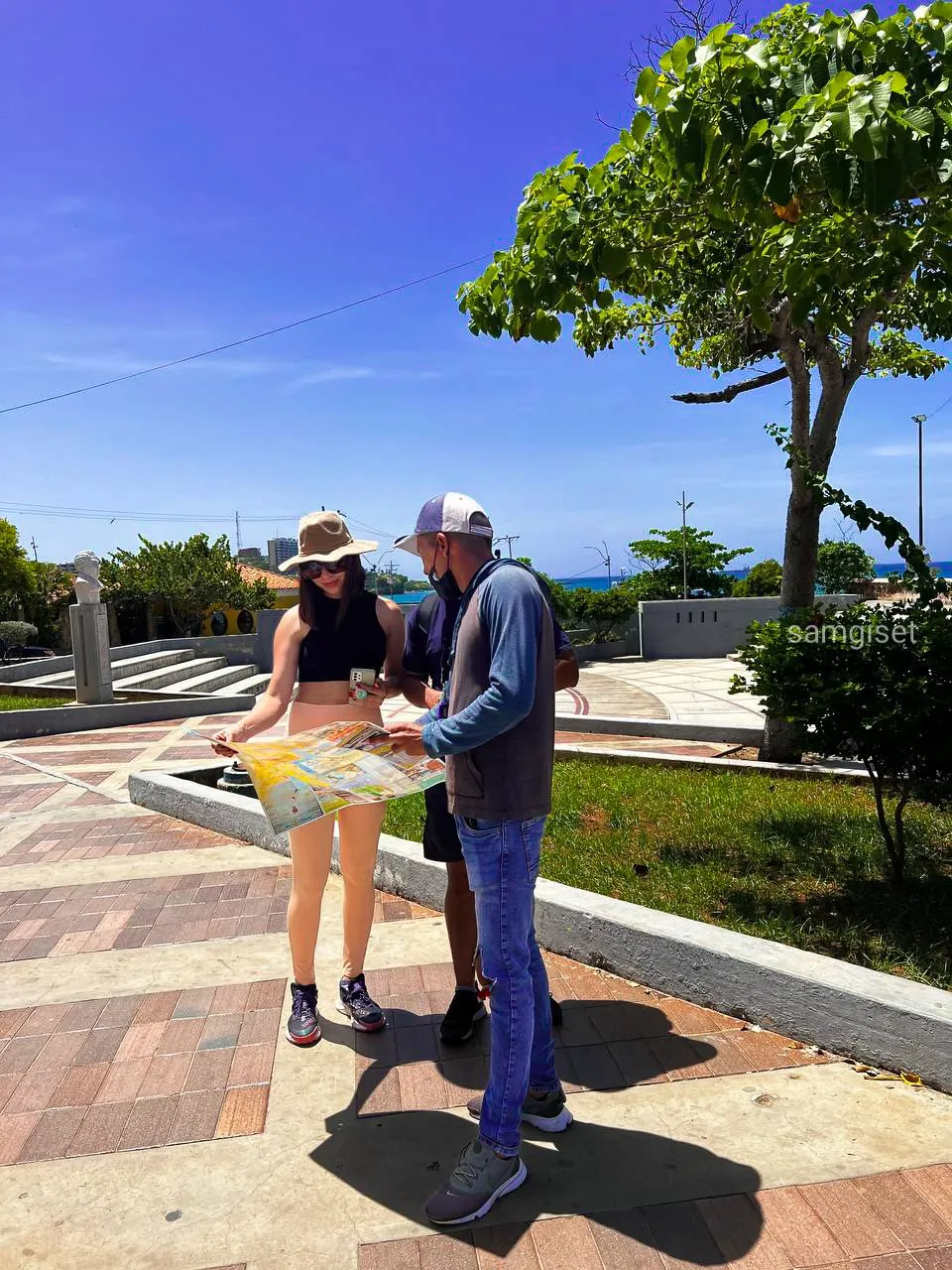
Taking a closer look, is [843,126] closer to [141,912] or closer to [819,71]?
[819,71]

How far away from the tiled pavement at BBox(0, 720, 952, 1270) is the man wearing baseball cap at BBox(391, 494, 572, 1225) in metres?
0.15

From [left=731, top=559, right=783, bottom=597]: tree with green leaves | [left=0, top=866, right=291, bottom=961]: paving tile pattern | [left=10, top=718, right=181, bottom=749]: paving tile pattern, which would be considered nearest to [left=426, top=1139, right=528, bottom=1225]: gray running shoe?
[left=0, top=866, right=291, bottom=961]: paving tile pattern

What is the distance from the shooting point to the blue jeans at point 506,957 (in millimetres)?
2311

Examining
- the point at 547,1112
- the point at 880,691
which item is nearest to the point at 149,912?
the point at 547,1112

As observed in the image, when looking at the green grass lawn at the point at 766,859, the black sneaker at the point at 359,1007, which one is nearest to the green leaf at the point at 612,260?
the green grass lawn at the point at 766,859

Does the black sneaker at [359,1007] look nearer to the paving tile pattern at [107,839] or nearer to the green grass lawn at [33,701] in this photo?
the paving tile pattern at [107,839]

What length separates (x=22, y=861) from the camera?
18.4ft

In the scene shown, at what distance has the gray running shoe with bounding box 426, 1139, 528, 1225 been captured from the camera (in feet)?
7.32

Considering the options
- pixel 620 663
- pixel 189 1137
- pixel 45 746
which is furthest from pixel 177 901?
pixel 620 663

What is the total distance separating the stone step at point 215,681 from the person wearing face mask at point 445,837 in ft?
45.8

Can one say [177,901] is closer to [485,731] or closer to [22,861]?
[22,861]

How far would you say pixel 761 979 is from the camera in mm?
3129

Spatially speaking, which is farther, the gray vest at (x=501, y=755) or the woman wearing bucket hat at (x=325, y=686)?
the woman wearing bucket hat at (x=325, y=686)

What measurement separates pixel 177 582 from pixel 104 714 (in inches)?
714
